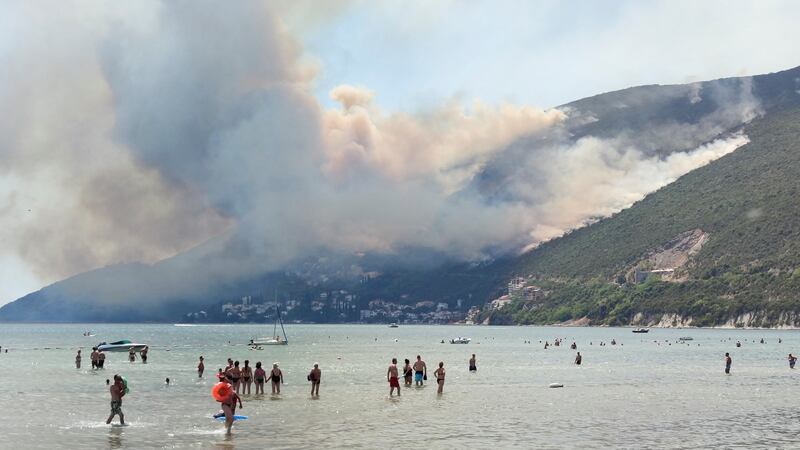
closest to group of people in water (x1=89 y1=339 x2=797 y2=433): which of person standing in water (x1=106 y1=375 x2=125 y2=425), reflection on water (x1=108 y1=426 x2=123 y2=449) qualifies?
person standing in water (x1=106 y1=375 x2=125 y2=425)

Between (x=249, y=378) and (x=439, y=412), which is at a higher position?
(x=249, y=378)

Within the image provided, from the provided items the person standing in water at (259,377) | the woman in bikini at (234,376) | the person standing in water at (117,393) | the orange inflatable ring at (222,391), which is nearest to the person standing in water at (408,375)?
the person standing in water at (259,377)

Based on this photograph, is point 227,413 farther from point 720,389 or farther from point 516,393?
point 720,389

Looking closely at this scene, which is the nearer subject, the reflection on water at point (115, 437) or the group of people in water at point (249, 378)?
the reflection on water at point (115, 437)

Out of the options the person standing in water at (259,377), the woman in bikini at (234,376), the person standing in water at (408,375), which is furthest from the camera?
the person standing in water at (408,375)

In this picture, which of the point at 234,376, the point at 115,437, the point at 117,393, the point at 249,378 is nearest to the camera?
the point at 115,437

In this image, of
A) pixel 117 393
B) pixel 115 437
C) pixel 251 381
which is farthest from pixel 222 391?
pixel 251 381

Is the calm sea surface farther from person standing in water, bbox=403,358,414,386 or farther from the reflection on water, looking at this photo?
person standing in water, bbox=403,358,414,386

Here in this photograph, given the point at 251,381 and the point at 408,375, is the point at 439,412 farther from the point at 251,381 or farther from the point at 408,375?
the point at 251,381

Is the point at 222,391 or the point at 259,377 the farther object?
the point at 259,377

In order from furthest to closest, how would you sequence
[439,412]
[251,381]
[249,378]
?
1. [251,381]
2. [249,378]
3. [439,412]

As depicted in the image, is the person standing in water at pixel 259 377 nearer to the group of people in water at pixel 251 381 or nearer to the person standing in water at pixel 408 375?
the group of people in water at pixel 251 381

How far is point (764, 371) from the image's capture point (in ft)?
333

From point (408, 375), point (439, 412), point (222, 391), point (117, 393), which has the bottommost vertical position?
point (439, 412)
